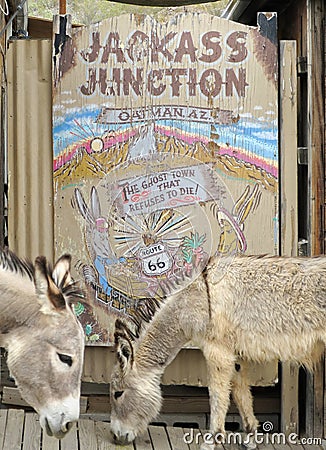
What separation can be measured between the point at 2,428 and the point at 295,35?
153 inches

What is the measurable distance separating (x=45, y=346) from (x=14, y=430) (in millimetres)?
2369

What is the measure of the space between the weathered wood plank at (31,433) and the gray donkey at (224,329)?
2.00ft

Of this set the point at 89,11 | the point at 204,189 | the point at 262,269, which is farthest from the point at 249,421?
the point at 89,11

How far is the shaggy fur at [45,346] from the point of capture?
402cm

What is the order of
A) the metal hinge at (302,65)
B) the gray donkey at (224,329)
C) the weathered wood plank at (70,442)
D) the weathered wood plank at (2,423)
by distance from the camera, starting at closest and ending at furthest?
the gray donkey at (224,329) → the weathered wood plank at (70,442) → the weathered wood plank at (2,423) → the metal hinge at (302,65)

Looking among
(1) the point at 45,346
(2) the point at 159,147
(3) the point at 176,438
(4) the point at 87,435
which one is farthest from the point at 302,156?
(1) the point at 45,346

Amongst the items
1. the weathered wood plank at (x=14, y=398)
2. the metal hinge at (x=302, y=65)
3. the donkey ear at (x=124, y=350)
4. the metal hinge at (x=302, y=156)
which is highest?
the metal hinge at (x=302, y=65)

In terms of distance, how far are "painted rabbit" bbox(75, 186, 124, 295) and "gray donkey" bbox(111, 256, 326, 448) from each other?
2.17 feet

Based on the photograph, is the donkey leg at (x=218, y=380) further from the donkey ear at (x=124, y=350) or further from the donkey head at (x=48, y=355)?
the donkey head at (x=48, y=355)

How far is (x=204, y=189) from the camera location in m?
6.30

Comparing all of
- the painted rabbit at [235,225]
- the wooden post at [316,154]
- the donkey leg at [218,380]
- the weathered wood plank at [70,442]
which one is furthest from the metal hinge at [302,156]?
the weathered wood plank at [70,442]

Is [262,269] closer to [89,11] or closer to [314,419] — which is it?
[314,419]

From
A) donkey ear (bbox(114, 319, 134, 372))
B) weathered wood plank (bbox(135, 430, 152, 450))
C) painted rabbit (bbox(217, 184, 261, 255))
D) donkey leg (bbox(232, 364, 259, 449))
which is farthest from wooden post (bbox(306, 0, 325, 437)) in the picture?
donkey ear (bbox(114, 319, 134, 372))

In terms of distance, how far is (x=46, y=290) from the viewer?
4027 mm
